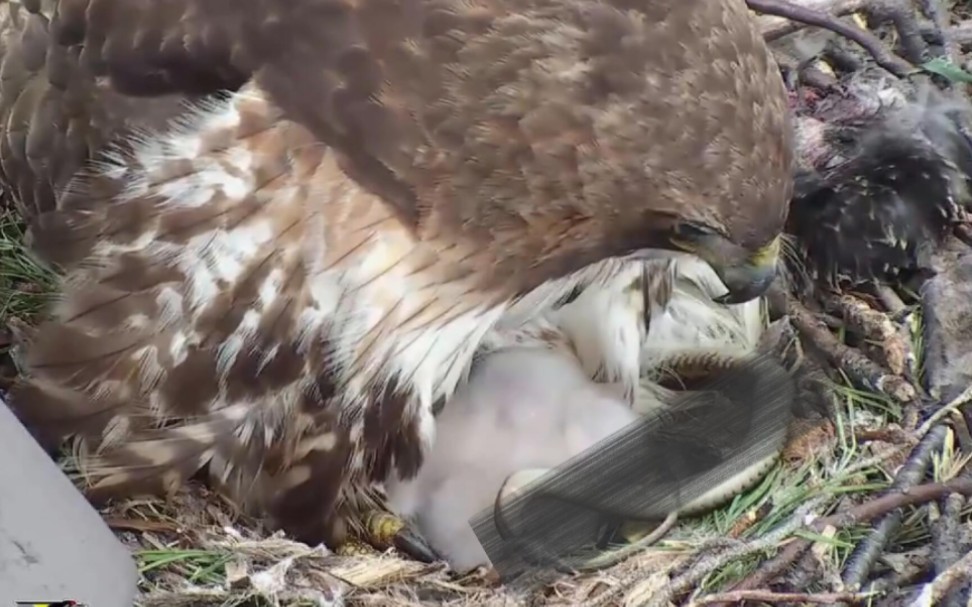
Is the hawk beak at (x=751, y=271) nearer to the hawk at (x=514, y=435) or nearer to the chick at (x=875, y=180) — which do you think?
the hawk at (x=514, y=435)

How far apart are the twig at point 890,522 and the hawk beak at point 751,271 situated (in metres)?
0.40

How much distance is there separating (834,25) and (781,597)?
0.96 metres

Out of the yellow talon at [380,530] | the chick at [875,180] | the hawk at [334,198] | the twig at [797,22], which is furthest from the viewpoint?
the twig at [797,22]

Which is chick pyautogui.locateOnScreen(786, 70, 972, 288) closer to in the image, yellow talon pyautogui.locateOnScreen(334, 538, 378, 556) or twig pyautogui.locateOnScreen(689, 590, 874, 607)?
twig pyautogui.locateOnScreen(689, 590, 874, 607)

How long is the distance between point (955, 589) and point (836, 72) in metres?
1.07

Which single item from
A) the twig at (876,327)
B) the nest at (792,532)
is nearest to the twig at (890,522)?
the nest at (792,532)

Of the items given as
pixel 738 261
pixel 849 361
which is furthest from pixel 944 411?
pixel 738 261

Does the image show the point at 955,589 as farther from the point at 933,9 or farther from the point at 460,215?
the point at 933,9

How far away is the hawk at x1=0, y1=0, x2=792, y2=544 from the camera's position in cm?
138

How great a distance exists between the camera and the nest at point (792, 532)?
1599 mm

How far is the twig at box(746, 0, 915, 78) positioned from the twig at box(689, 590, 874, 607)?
3.05 feet

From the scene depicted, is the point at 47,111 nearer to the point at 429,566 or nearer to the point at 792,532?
the point at 429,566

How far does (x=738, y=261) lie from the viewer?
1454 mm

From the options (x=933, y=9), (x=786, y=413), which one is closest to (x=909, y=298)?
(x=786, y=413)
